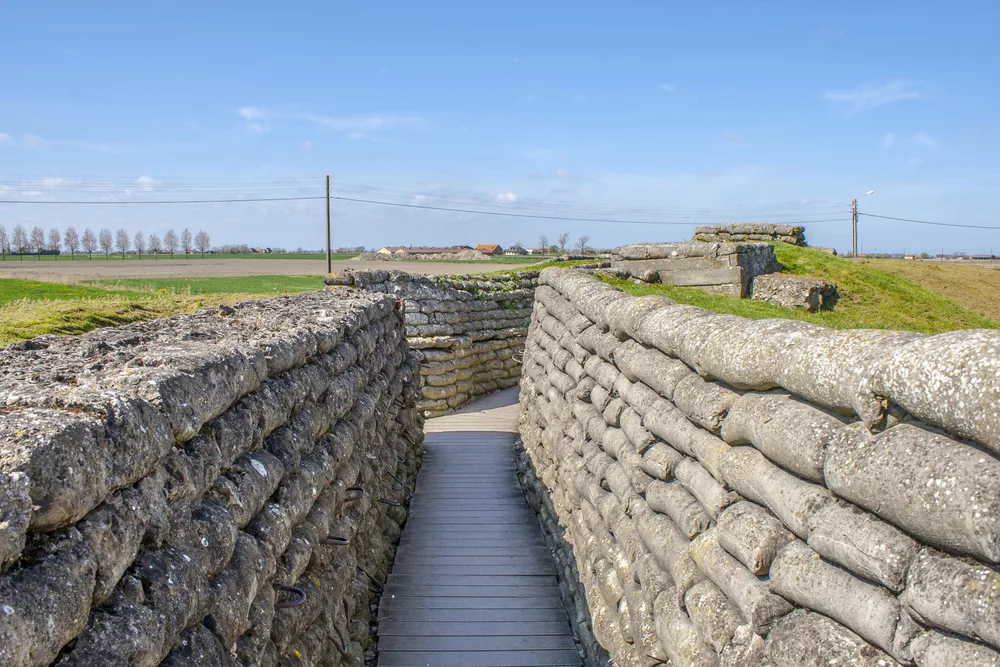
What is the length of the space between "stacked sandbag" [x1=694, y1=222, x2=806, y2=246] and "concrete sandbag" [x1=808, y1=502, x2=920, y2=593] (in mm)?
16639

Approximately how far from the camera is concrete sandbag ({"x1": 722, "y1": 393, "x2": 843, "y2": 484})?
294cm

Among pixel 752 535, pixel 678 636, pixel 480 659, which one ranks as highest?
pixel 752 535

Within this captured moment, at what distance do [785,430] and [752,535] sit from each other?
51 centimetres

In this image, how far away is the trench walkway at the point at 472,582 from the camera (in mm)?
6112


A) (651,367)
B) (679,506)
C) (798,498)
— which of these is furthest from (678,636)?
(651,367)

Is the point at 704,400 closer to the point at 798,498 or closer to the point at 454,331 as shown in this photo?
the point at 798,498

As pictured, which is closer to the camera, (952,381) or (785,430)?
(952,381)

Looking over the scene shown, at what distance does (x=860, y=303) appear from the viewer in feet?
34.5

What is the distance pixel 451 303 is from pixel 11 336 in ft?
31.1

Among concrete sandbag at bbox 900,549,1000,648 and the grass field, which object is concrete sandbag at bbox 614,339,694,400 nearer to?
the grass field

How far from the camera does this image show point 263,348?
4.21 metres

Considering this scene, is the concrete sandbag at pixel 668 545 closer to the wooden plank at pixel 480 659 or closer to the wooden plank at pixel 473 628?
the wooden plank at pixel 480 659

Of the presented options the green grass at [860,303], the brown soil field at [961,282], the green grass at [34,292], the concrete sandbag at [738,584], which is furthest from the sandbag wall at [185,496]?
the brown soil field at [961,282]

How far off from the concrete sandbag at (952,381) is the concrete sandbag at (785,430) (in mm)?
422
